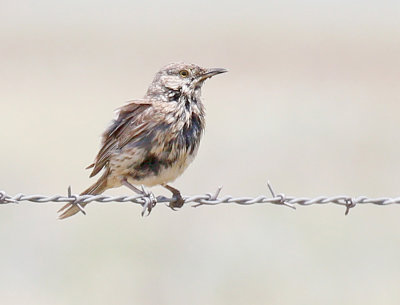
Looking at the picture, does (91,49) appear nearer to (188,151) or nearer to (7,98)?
(7,98)

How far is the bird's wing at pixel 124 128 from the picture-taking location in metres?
8.89

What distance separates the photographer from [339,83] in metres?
27.2

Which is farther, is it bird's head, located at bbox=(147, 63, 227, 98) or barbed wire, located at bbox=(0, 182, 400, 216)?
bird's head, located at bbox=(147, 63, 227, 98)

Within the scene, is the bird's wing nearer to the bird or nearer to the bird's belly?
the bird

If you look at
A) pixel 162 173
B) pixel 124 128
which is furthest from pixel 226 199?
pixel 124 128

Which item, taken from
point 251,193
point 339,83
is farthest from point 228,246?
point 339,83

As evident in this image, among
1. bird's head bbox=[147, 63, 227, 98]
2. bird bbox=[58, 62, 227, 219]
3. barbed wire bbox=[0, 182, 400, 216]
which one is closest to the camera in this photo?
barbed wire bbox=[0, 182, 400, 216]

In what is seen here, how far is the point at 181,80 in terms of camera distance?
30.5ft

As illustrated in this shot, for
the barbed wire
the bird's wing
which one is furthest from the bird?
the barbed wire

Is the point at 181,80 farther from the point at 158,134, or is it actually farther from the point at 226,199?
the point at 226,199

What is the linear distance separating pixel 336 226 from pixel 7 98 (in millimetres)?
12235

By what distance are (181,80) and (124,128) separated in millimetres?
667

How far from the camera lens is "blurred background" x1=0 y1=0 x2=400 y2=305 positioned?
491 inches

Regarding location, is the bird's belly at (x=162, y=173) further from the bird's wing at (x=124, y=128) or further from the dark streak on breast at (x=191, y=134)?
the bird's wing at (x=124, y=128)
